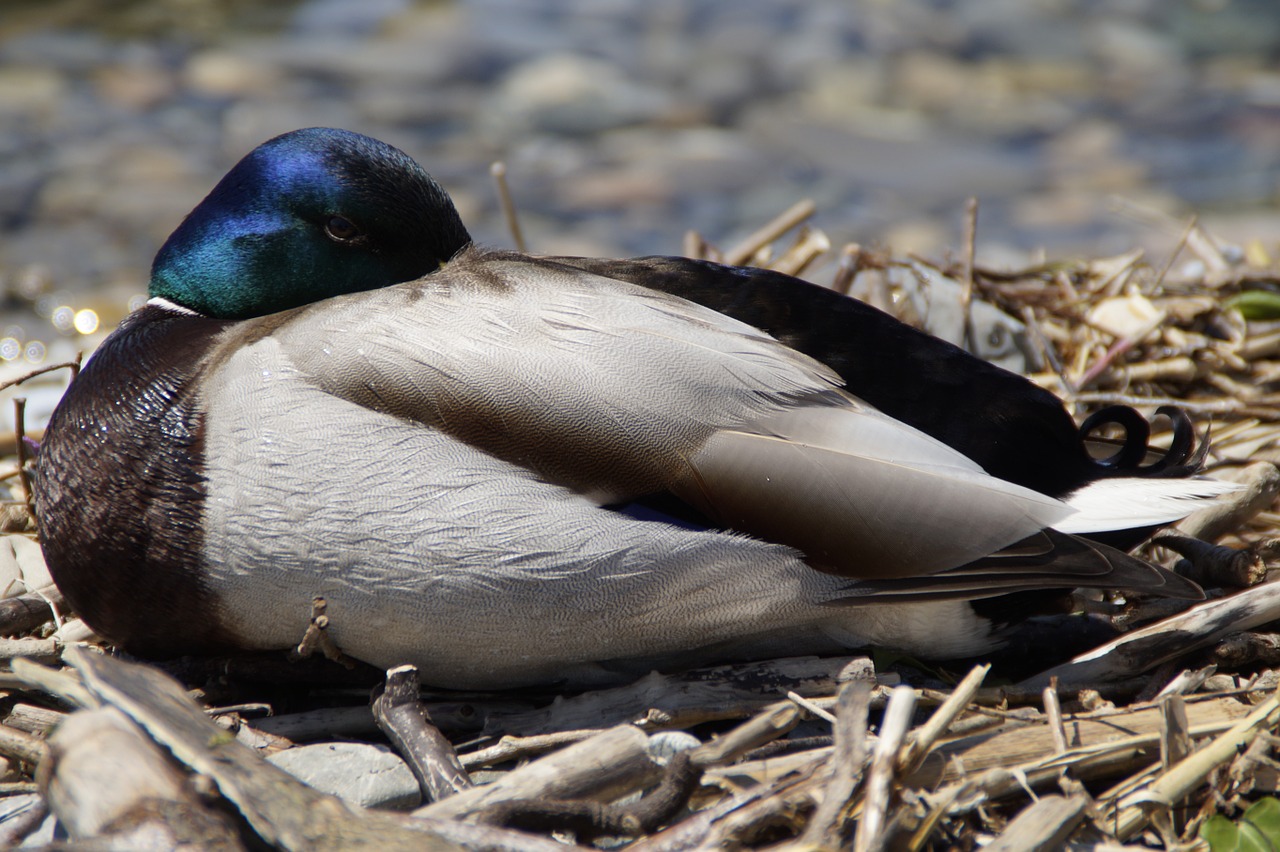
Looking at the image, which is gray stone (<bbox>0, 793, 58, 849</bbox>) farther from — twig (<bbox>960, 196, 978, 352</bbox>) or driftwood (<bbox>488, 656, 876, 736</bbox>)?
twig (<bbox>960, 196, 978, 352</bbox>)

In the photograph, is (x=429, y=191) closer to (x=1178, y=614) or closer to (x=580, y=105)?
(x=1178, y=614)

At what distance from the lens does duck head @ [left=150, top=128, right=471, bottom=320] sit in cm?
294

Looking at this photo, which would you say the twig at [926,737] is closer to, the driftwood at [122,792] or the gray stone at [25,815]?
the driftwood at [122,792]

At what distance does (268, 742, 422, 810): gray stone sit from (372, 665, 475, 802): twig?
1.0 inches

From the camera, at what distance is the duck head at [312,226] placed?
9.64 ft

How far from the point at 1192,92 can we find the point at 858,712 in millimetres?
10341

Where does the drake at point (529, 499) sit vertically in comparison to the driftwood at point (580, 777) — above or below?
above

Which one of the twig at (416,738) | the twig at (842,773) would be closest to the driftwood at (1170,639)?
the twig at (842,773)

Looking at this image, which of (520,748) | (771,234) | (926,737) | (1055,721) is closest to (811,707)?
(926,737)

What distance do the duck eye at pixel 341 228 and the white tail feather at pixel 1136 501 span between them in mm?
1596

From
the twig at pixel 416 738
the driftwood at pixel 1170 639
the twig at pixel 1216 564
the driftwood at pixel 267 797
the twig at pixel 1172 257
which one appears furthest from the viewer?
the twig at pixel 1172 257

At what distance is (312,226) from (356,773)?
1.19 metres

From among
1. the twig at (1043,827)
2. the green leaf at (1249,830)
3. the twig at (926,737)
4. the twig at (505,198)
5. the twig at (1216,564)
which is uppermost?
the twig at (505,198)

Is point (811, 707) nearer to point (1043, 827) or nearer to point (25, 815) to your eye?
point (1043, 827)
